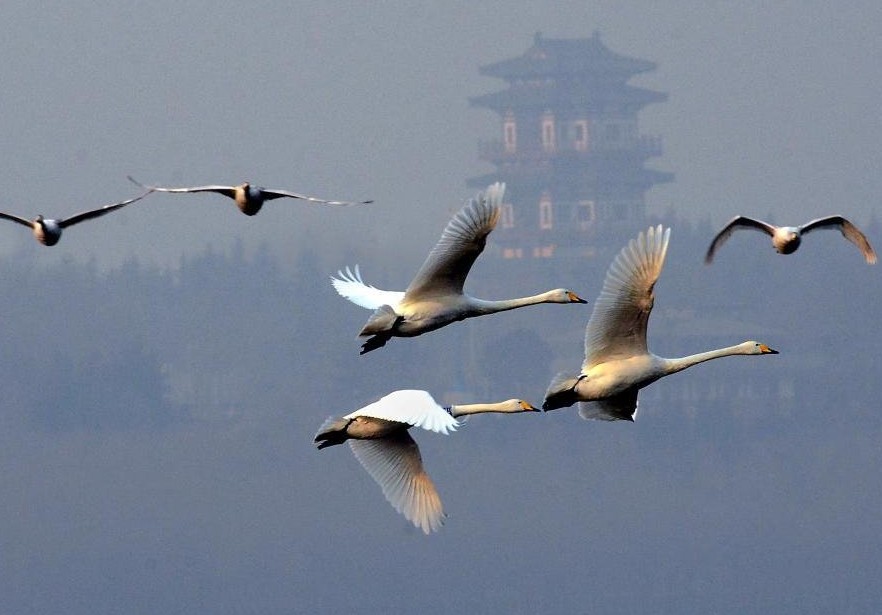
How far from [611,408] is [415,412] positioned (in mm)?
2996

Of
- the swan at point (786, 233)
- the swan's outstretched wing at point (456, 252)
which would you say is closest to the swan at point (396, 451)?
the swan's outstretched wing at point (456, 252)

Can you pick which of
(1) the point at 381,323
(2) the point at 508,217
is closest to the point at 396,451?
(1) the point at 381,323

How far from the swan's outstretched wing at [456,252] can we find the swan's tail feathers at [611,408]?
2178 mm

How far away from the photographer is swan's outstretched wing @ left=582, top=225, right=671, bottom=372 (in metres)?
26.7

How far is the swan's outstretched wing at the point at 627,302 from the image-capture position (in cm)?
2672

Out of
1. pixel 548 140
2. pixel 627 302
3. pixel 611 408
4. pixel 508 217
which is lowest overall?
pixel 508 217

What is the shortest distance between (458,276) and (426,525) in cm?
302

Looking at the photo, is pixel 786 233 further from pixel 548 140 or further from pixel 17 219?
pixel 548 140

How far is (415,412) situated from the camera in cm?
2603

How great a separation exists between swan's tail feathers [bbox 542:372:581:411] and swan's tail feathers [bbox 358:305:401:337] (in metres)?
2.51

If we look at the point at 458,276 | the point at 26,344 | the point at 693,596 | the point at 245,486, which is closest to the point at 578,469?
the point at 693,596

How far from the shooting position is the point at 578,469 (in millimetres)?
168875

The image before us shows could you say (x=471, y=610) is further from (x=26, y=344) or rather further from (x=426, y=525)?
(x=426, y=525)

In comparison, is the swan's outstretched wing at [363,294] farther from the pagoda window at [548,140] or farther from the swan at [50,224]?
the pagoda window at [548,140]
